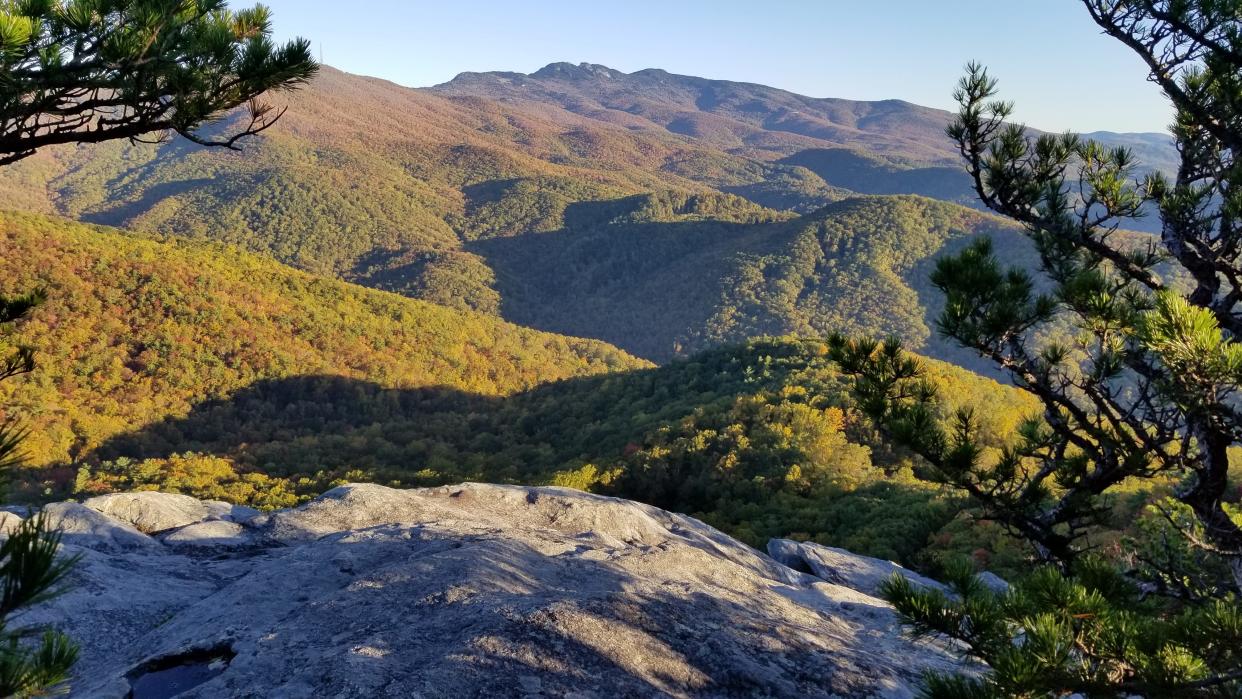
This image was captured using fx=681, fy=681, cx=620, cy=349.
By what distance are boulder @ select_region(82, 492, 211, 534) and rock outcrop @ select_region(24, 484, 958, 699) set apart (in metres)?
0.88

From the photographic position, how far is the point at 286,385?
46.7 m

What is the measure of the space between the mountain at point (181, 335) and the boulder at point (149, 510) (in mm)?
24441

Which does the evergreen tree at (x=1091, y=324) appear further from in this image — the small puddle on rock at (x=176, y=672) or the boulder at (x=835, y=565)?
the boulder at (x=835, y=565)

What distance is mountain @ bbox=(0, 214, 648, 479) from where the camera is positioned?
38.2 m

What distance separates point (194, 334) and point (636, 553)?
1791 inches

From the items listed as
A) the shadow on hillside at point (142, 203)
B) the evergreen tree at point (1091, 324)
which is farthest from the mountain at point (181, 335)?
the shadow on hillside at point (142, 203)

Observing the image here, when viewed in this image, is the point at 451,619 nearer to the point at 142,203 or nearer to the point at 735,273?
the point at 735,273

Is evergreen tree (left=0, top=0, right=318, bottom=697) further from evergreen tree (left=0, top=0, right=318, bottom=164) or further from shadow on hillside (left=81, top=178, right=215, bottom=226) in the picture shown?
shadow on hillside (left=81, top=178, right=215, bottom=226)

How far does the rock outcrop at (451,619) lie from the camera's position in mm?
5781

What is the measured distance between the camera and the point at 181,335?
44625 millimetres

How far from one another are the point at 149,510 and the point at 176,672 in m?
7.34

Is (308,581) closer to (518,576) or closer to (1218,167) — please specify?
(518,576)

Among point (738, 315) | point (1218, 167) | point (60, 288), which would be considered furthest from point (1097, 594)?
point (738, 315)

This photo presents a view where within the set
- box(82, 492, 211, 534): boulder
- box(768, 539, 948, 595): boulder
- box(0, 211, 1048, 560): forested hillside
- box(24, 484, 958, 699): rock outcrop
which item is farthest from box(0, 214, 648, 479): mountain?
box(768, 539, 948, 595): boulder
